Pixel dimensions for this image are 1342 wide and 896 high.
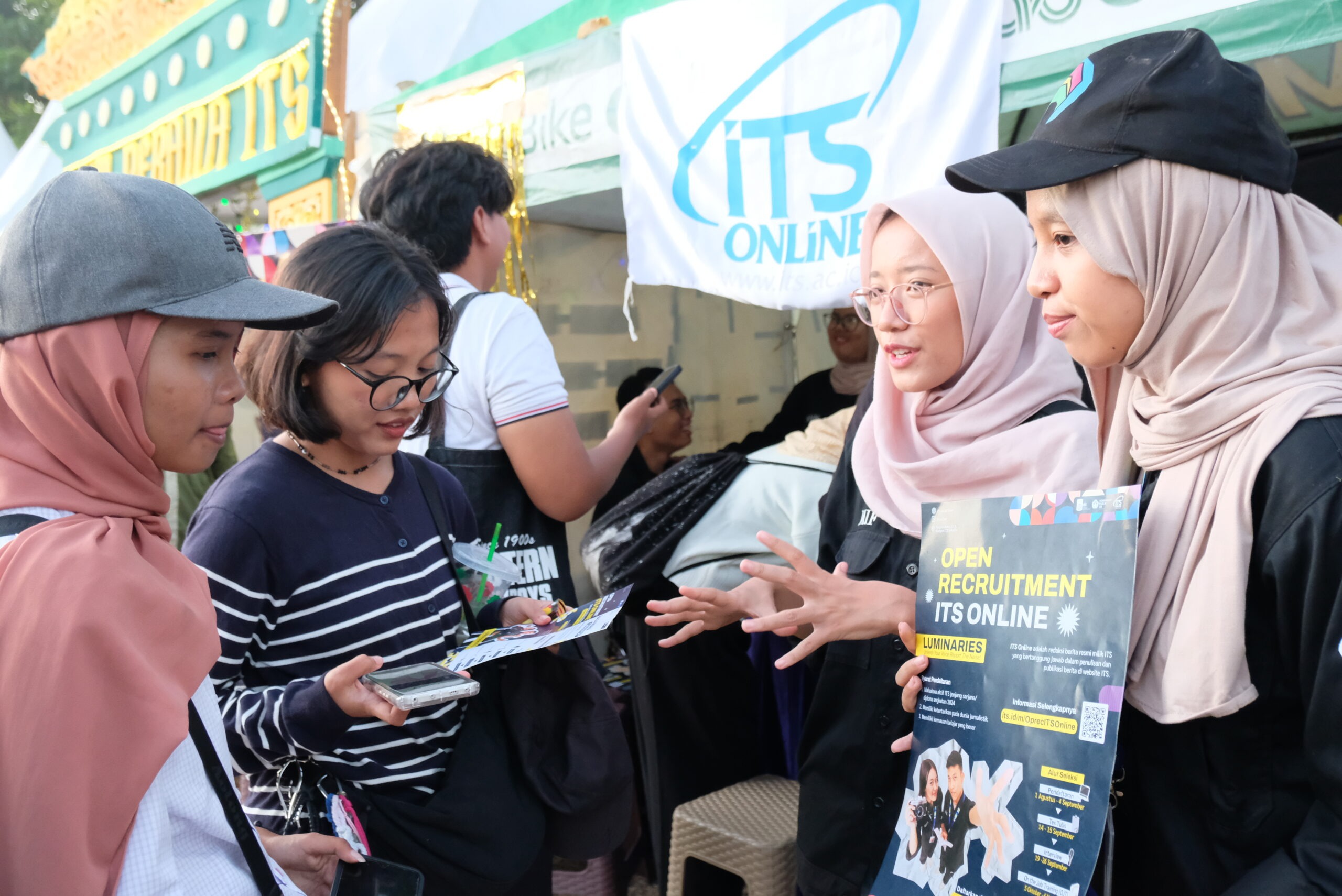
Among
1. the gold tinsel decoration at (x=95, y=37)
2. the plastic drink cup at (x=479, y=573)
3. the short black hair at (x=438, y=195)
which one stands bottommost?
the plastic drink cup at (x=479, y=573)

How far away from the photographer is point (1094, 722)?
1.15m

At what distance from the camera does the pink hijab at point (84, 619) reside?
975 millimetres

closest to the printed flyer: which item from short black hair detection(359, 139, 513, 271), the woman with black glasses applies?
the woman with black glasses

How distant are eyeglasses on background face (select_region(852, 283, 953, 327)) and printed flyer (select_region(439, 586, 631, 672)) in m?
0.73

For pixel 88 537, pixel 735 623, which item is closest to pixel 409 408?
pixel 88 537

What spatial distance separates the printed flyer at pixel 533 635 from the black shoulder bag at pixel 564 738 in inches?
2.9

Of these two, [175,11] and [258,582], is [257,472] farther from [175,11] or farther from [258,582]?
[175,11]

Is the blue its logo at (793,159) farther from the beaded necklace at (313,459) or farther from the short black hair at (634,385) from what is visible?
the beaded necklace at (313,459)

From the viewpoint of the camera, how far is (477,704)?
1794mm

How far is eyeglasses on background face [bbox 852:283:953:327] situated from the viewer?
71.0 inches

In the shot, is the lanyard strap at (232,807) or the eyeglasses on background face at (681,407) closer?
the lanyard strap at (232,807)

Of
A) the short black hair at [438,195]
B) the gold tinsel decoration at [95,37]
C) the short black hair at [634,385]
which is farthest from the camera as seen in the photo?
the gold tinsel decoration at [95,37]

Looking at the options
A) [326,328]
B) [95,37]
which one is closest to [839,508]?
[326,328]

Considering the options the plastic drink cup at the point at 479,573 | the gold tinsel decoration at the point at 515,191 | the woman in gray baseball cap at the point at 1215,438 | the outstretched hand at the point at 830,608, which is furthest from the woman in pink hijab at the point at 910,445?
the gold tinsel decoration at the point at 515,191
